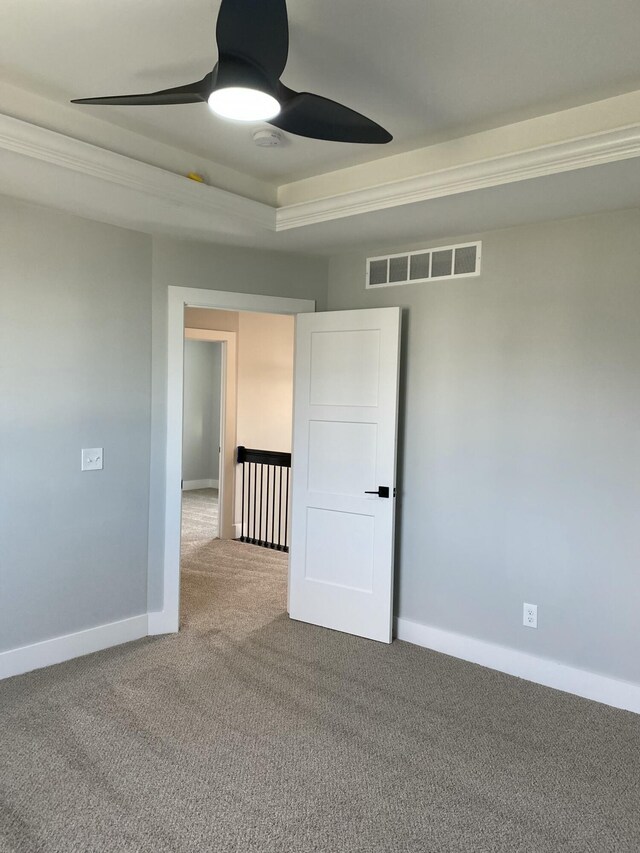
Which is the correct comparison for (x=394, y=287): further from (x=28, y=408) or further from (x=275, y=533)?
(x=275, y=533)

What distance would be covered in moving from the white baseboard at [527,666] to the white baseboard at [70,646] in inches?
65.8

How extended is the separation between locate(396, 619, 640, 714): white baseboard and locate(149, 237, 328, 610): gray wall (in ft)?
5.36

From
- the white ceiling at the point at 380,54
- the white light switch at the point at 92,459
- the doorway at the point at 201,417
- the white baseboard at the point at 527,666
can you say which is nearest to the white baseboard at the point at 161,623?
the white light switch at the point at 92,459

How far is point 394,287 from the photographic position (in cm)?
380

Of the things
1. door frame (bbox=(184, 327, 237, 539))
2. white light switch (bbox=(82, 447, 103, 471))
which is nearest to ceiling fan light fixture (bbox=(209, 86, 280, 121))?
white light switch (bbox=(82, 447, 103, 471))

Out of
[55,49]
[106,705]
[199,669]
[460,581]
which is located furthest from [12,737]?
[55,49]

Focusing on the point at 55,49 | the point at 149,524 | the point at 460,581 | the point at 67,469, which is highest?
the point at 55,49

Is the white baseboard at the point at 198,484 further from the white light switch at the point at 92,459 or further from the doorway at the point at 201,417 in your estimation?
the white light switch at the point at 92,459

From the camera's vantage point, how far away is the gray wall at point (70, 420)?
10.1ft

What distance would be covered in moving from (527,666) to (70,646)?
2.56 metres

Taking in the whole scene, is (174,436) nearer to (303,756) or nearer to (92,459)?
(92,459)

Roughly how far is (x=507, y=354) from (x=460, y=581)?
4.49 feet

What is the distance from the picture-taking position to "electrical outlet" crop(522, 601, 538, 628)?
3.25 metres

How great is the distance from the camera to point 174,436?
12.0 feet
